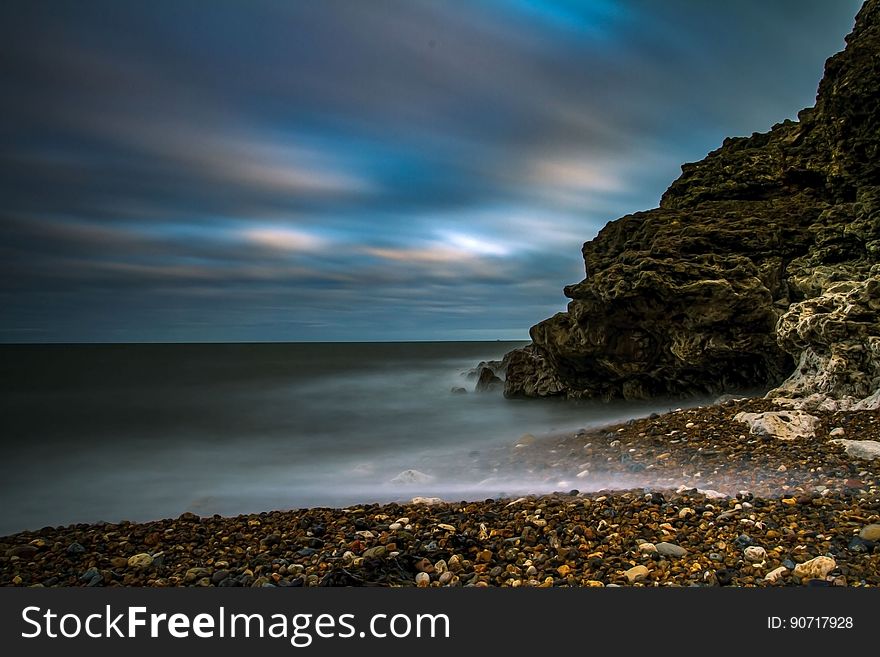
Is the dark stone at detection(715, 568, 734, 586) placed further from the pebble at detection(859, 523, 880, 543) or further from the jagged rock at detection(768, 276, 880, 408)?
the jagged rock at detection(768, 276, 880, 408)

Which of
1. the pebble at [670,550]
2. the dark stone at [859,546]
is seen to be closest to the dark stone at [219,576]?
the pebble at [670,550]

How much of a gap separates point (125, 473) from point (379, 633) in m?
8.49

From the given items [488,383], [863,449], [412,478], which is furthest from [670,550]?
[488,383]

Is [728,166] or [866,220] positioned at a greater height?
[728,166]

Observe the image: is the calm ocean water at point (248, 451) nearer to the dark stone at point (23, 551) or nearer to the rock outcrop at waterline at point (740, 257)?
the rock outcrop at waterline at point (740, 257)

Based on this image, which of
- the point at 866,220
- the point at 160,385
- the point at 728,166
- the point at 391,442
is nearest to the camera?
the point at 866,220

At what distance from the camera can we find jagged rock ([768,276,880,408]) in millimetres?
7414

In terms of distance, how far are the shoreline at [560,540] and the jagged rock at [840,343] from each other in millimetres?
2453

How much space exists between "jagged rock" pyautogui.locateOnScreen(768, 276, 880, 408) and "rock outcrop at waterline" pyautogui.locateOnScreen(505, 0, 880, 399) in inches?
4.4

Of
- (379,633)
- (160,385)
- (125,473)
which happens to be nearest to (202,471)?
(125,473)

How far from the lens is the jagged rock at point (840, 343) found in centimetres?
741

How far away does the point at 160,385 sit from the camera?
2833 centimetres

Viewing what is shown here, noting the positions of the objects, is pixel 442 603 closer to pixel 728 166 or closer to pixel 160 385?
pixel 728 166

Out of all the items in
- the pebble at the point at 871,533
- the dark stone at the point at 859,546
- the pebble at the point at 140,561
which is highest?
the pebble at the point at 871,533
